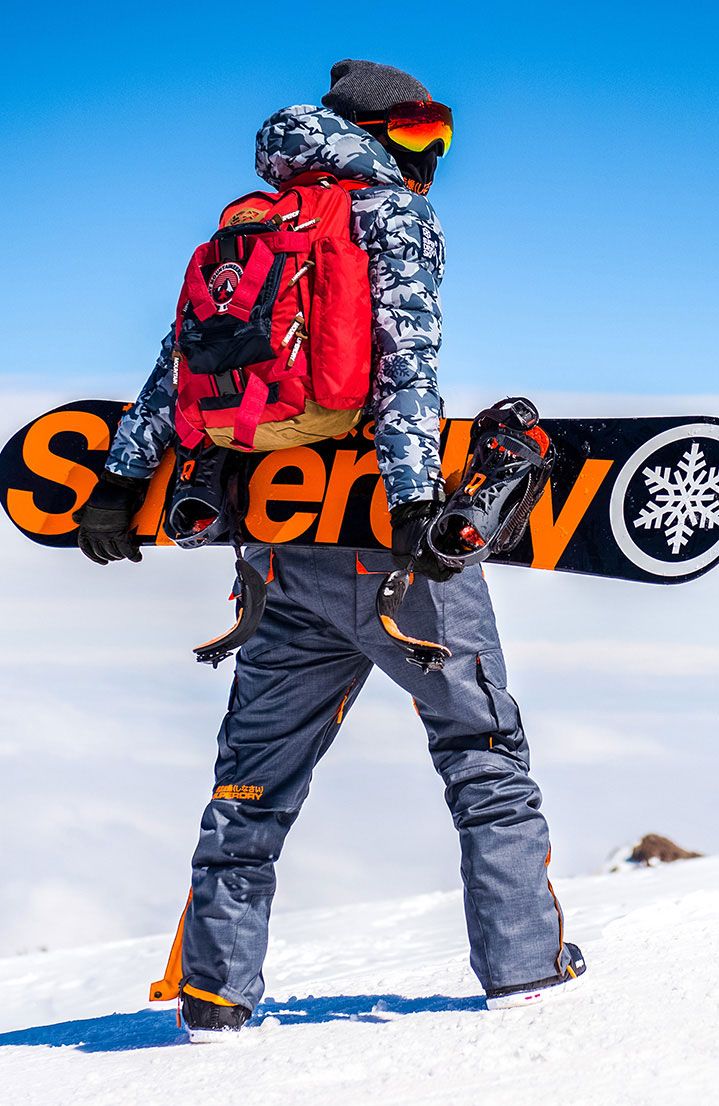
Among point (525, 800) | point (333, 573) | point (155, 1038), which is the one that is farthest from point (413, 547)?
point (155, 1038)

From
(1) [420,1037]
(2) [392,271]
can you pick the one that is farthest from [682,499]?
(1) [420,1037]

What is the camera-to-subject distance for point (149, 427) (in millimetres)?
2777

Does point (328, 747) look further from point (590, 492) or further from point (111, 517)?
point (590, 492)

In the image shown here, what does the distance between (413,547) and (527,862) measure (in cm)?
80

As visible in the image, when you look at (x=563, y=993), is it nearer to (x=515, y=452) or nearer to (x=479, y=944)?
(x=479, y=944)

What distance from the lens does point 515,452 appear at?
96.0 inches

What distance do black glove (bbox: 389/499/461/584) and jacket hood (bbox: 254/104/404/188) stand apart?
830 millimetres

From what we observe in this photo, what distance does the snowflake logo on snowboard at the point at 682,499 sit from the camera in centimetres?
276

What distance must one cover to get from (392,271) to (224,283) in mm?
379

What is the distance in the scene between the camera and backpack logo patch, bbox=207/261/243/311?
7.70ft

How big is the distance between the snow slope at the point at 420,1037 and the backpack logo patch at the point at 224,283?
5.30 ft

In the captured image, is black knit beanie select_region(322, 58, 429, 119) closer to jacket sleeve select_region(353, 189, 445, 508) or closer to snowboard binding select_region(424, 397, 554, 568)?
jacket sleeve select_region(353, 189, 445, 508)

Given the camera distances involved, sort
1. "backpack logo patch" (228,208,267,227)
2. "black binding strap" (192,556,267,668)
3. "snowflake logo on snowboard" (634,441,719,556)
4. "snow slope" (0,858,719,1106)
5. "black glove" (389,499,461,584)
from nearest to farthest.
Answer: "snow slope" (0,858,719,1106) < "black glove" (389,499,461,584) < "backpack logo patch" (228,208,267,227) < "black binding strap" (192,556,267,668) < "snowflake logo on snowboard" (634,441,719,556)

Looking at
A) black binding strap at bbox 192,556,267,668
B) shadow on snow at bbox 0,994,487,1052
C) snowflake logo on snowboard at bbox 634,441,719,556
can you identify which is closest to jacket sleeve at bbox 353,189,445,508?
black binding strap at bbox 192,556,267,668
